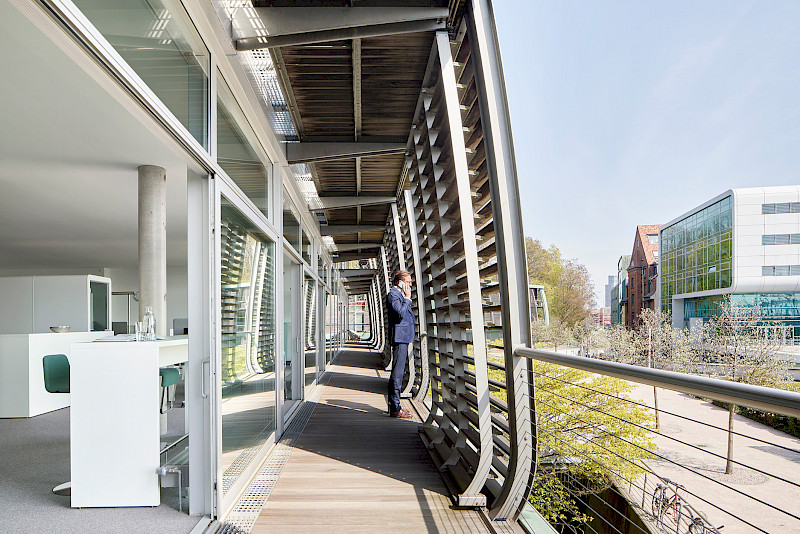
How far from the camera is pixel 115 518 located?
3.32m

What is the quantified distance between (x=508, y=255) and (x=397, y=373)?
3663 mm

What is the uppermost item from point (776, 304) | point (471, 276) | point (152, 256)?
point (152, 256)

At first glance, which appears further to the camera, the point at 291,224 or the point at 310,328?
the point at 310,328

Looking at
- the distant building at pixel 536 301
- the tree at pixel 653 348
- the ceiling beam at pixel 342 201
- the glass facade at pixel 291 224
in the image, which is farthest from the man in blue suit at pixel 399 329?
the tree at pixel 653 348

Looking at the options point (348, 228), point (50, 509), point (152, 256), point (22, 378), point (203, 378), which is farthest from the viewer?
point (348, 228)

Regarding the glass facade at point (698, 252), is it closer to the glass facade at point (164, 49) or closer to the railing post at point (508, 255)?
the railing post at point (508, 255)

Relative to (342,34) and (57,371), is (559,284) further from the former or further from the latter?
(342,34)

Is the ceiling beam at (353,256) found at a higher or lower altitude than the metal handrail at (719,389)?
higher

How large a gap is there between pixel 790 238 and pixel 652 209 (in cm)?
4249

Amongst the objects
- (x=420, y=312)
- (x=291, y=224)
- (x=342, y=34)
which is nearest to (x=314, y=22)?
(x=342, y=34)

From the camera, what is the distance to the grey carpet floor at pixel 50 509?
10.4 ft

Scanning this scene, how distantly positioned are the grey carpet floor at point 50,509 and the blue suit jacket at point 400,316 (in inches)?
122

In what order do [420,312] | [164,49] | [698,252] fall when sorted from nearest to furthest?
1. [164,49]
2. [420,312]
3. [698,252]

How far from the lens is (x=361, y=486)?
388 centimetres
